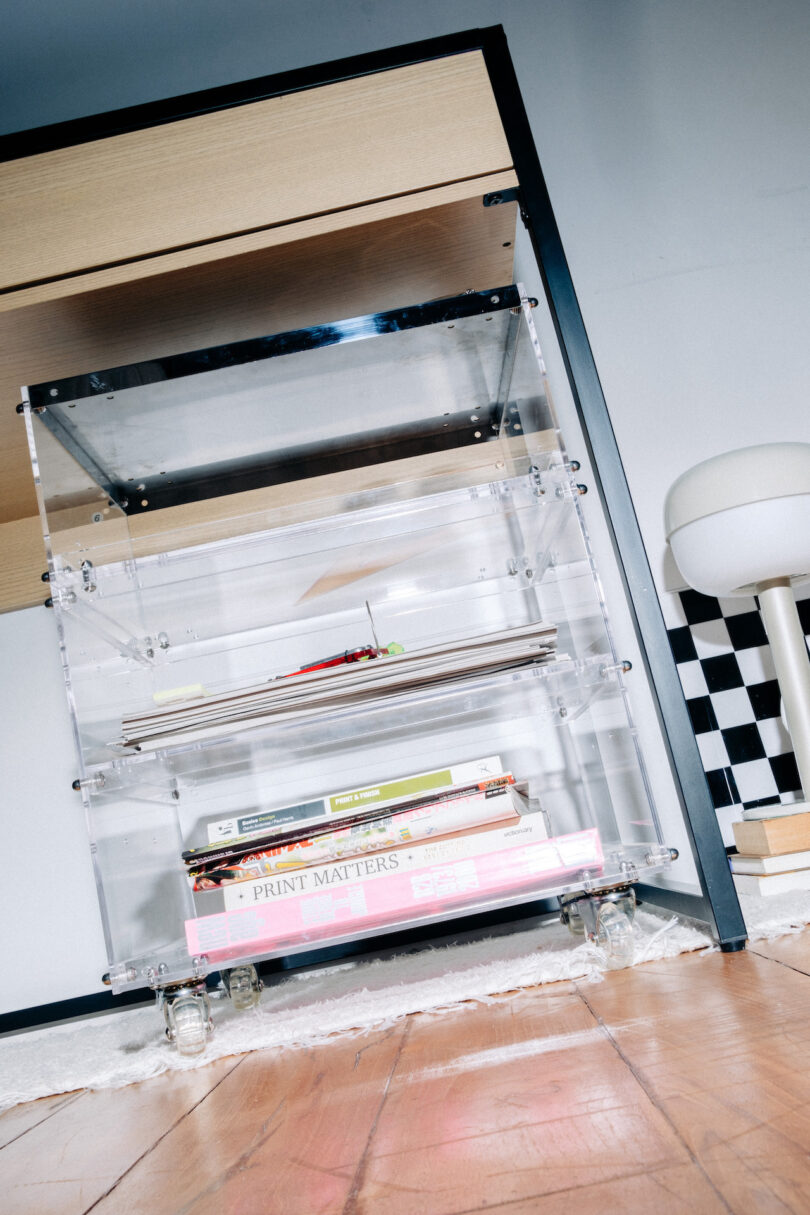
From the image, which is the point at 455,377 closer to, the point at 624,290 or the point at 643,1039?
the point at 624,290

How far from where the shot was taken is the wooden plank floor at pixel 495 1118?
1.45ft

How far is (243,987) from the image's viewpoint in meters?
1.33

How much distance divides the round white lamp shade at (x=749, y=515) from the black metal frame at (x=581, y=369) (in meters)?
0.24

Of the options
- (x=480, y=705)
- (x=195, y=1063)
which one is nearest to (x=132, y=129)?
(x=480, y=705)

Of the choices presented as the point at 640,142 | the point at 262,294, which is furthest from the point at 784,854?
the point at 640,142

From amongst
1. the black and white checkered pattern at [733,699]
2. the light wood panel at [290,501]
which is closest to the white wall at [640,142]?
the black and white checkered pattern at [733,699]

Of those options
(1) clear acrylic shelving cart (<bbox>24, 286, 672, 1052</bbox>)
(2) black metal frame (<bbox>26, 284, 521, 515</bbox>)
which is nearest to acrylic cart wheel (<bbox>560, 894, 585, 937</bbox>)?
(1) clear acrylic shelving cart (<bbox>24, 286, 672, 1052</bbox>)

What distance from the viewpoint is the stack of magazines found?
3.69 feet

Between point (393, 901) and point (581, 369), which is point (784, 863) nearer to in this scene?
point (393, 901)

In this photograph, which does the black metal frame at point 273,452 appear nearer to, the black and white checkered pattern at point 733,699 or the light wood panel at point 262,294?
the light wood panel at point 262,294

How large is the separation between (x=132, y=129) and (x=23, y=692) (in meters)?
1.08

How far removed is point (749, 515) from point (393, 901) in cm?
72

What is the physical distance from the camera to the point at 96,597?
1249mm

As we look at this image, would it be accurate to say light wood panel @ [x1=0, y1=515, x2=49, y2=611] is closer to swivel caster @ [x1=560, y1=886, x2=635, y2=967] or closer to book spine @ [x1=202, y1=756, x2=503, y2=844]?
book spine @ [x1=202, y1=756, x2=503, y2=844]
